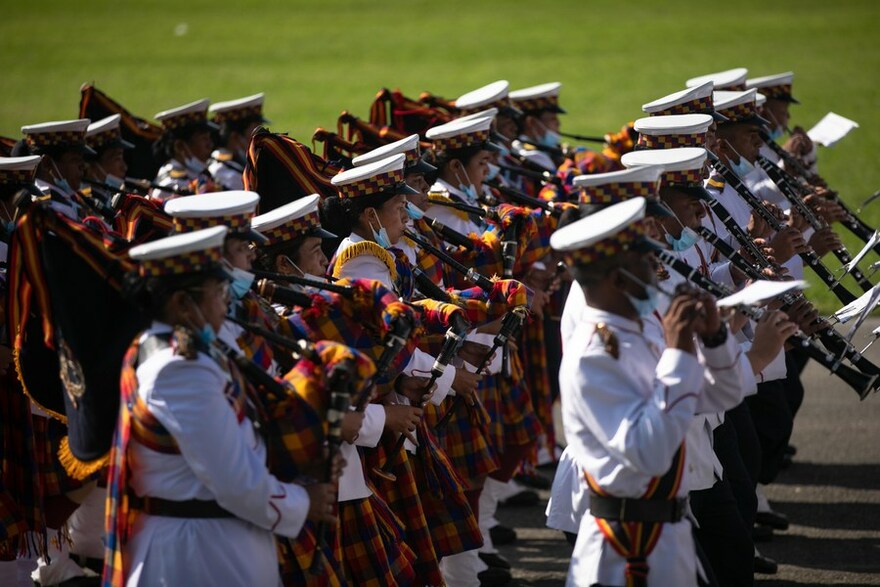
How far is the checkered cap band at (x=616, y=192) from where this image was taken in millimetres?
4543

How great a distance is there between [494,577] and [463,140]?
2.50 metres

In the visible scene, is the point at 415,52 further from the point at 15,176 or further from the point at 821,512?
the point at 15,176

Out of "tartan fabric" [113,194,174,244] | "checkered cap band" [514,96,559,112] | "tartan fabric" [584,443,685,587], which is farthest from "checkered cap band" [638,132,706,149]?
"checkered cap band" [514,96,559,112]

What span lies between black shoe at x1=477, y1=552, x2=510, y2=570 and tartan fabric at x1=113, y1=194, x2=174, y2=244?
8.83 ft

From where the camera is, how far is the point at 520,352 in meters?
8.38

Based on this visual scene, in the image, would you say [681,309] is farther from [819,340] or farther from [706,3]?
[706,3]

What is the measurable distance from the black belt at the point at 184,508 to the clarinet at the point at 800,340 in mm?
1646

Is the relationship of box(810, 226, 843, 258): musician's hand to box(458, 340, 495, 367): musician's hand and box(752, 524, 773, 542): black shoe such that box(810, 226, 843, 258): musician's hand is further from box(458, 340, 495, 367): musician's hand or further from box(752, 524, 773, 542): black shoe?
box(458, 340, 495, 367): musician's hand

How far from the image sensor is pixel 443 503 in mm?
Answer: 6129

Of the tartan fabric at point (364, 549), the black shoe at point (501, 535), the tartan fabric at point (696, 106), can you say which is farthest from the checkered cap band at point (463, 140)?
the tartan fabric at point (364, 549)

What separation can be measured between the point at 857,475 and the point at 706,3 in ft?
95.1

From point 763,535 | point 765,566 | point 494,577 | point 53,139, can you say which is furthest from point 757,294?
point 53,139

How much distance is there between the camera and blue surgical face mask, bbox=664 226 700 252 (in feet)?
17.6

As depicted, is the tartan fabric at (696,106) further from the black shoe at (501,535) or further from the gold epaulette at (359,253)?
the black shoe at (501,535)
